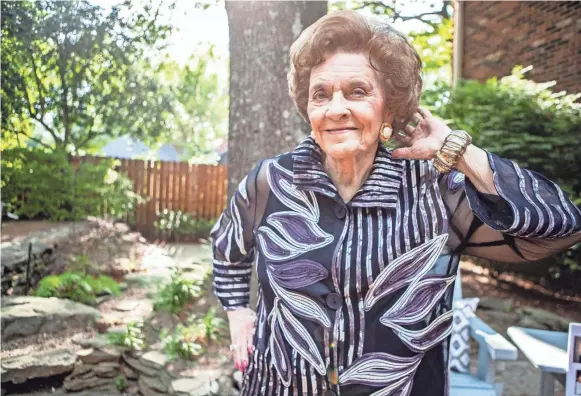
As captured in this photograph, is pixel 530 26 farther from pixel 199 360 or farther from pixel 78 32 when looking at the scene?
pixel 199 360

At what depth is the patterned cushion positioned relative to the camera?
2.74m

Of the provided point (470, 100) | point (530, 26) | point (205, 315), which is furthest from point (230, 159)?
point (470, 100)

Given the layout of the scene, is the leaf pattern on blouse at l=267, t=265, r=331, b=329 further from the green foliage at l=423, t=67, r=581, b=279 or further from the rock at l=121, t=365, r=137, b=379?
the green foliage at l=423, t=67, r=581, b=279

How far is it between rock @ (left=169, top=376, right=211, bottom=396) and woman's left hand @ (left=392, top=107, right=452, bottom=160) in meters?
2.22

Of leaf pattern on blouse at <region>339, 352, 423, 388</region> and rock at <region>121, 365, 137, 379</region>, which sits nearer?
leaf pattern on blouse at <region>339, 352, 423, 388</region>

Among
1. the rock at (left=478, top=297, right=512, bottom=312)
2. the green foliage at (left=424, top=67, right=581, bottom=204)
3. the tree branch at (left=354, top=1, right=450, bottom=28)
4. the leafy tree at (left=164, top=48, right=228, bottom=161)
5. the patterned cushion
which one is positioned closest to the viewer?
the patterned cushion

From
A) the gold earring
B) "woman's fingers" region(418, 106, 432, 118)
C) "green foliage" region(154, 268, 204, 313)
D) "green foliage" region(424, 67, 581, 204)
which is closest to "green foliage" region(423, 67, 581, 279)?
"green foliage" region(424, 67, 581, 204)

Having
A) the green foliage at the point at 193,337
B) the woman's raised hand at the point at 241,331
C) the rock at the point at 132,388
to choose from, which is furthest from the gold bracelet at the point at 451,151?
the rock at the point at 132,388

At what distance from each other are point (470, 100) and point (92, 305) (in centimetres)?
378

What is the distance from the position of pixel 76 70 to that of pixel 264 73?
1102 millimetres

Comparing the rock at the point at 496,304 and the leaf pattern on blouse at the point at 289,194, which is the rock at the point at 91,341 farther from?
the rock at the point at 496,304

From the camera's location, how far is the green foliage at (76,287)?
2.99m

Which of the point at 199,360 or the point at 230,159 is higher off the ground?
the point at 230,159

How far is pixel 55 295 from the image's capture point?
3.03m
